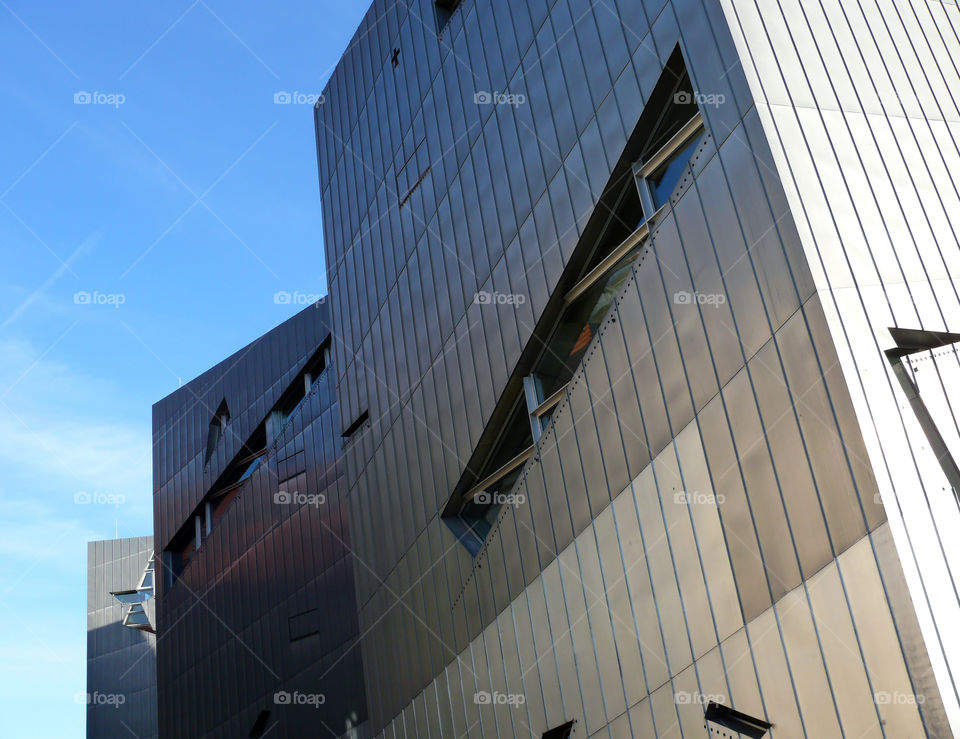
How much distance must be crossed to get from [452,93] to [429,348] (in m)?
3.65

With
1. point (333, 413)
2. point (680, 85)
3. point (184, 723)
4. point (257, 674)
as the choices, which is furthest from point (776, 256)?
point (184, 723)

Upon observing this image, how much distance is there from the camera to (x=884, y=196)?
23.2ft

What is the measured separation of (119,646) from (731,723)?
4224 centimetres

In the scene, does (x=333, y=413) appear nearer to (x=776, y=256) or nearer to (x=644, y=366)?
(x=644, y=366)

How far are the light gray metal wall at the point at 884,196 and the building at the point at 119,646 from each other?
39708 mm

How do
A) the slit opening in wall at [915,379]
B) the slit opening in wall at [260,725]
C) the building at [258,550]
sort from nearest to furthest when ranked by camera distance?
the slit opening in wall at [915,379]
the building at [258,550]
the slit opening in wall at [260,725]

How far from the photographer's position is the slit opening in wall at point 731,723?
6.51 metres

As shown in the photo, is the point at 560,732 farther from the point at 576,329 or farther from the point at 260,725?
the point at 260,725

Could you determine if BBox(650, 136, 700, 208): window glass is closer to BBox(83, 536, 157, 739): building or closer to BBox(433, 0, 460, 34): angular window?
BBox(433, 0, 460, 34): angular window

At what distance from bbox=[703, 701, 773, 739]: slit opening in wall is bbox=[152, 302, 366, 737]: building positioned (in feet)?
38.9

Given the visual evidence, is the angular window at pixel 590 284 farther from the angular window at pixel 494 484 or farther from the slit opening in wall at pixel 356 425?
the slit opening in wall at pixel 356 425

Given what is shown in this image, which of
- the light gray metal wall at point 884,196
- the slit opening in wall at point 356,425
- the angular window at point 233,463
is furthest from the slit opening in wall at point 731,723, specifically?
the angular window at point 233,463

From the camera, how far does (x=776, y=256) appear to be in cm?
662

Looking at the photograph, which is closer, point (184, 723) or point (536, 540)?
point (536, 540)
